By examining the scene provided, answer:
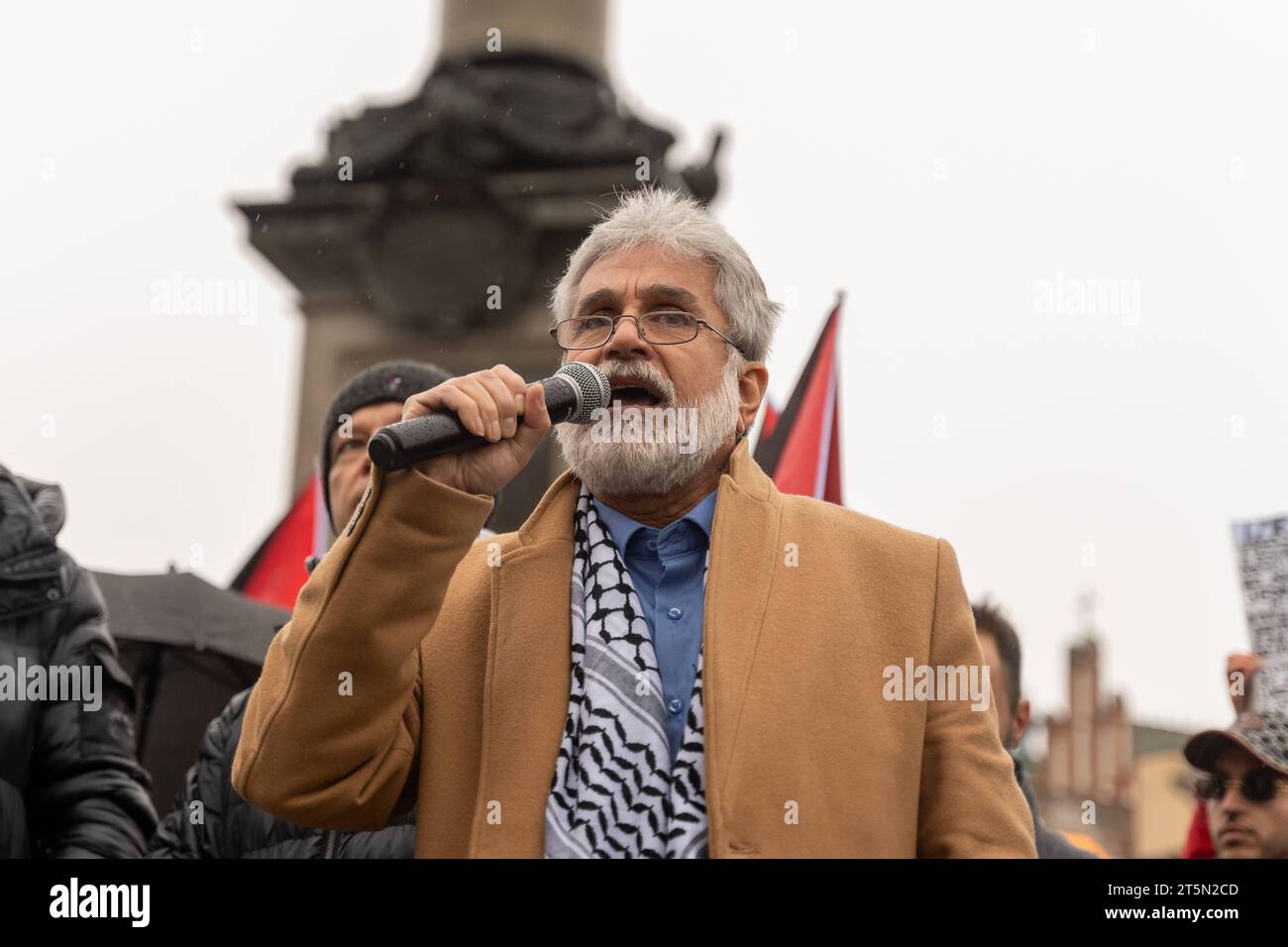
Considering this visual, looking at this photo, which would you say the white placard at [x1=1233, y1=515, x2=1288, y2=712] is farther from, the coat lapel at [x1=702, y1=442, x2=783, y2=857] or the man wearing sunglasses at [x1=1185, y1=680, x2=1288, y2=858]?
the coat lapel at [x1=702, y1=442, x2=783, y2=857]

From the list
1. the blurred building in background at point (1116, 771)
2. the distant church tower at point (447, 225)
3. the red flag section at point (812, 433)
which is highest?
the distant church tower at point (447, 225)

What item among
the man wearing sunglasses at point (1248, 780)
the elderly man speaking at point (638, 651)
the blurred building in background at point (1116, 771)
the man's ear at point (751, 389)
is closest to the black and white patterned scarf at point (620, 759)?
the elderly man speaking at point (638, 651)

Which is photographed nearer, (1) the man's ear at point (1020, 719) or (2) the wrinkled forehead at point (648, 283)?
(2) the wrinkled forehead at point (648, 283)

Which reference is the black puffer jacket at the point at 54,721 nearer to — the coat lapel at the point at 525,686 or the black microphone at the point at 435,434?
the coat lapel at the point at 525,686

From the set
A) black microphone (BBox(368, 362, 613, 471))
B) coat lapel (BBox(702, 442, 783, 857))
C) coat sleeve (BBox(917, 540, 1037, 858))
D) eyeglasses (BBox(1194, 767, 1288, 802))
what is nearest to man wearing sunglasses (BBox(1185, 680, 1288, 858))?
eyeglasses (BBox(1194, 767, 1288, 802))

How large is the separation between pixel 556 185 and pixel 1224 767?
470 centimetres

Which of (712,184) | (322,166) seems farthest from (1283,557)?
(322,166)

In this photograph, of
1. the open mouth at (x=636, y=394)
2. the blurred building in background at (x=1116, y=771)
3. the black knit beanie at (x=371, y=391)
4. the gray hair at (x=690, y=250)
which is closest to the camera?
the open mouth at (x=636, y=394)

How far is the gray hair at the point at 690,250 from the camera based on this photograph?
8.73 ft

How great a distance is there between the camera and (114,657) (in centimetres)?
337

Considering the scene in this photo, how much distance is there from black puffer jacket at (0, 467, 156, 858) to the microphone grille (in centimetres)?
154

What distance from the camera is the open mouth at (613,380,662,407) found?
253 cm

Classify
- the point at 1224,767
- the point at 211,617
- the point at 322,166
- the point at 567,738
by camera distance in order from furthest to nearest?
1. the point at 322,166
2. the point at 211,617
3. the point at 1224,767
4. the point at 567,738
